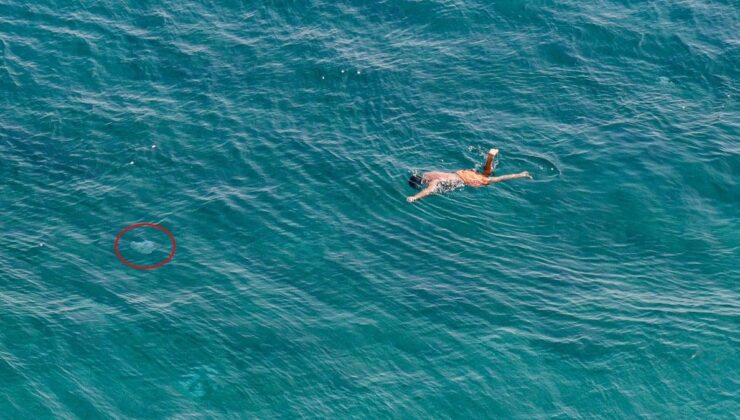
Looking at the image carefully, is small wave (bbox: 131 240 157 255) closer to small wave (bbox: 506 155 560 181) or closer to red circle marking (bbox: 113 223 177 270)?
red circle marking (bbox: 113 223 177 270)

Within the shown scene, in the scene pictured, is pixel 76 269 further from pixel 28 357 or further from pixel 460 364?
pixel 460 364

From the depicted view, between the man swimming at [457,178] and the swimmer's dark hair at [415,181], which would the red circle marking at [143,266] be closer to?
the man swimming at [457,178]

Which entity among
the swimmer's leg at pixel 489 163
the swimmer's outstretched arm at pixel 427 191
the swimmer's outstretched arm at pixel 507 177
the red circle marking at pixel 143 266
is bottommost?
the red circle marking at pixel 143 266

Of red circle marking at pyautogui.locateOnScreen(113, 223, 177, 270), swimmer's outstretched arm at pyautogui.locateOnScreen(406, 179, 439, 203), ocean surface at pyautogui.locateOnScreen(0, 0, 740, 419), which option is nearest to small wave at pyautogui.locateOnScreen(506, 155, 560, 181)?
ocean surface at pyautogui.locateOnScreen(0, 0, 740, 419)

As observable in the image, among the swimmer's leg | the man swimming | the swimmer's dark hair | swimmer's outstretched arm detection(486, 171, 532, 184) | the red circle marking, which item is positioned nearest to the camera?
the red circle marking

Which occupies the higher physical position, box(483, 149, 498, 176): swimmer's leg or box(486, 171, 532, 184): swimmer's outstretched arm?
box(483, 149, 498, 176): swimmer's leg

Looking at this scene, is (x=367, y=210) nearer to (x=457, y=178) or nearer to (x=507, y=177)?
(x=457, y=178)

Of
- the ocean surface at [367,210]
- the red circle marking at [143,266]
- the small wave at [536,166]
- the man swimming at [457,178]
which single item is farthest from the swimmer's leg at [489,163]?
the red circle marking at [143,266]
